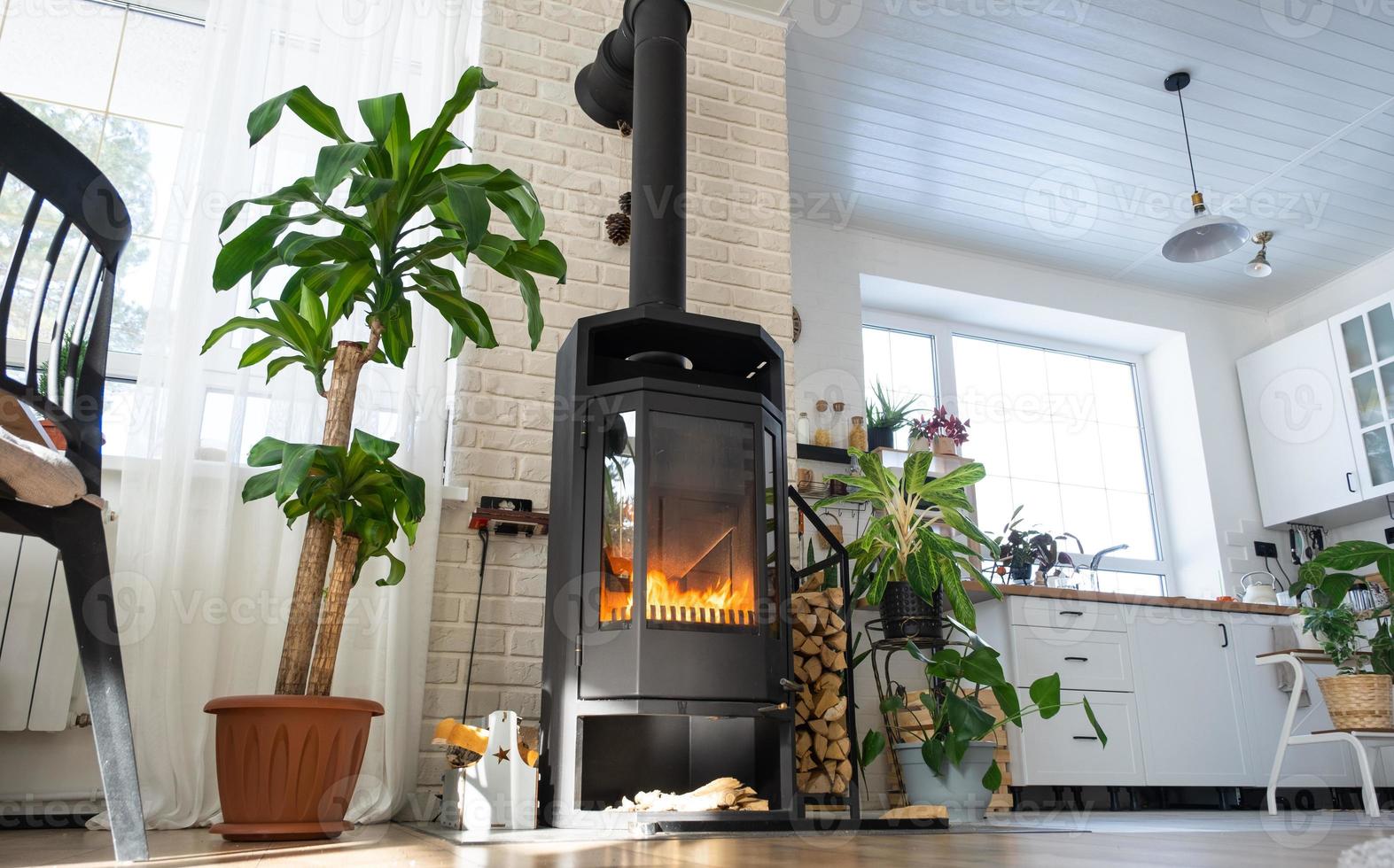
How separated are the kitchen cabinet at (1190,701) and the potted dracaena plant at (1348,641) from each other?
0.40 metres

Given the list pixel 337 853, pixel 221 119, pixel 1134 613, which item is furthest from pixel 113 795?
pixel 1134 613

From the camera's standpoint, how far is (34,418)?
192 cm

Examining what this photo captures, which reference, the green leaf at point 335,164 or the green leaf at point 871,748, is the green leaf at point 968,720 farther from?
the green leaf at point 335,164

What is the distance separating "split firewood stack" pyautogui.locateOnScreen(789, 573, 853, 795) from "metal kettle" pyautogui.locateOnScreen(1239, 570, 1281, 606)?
293cm

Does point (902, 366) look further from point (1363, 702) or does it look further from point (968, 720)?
point (968, 720)

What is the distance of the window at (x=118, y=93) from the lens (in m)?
2.94

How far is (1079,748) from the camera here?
375cm

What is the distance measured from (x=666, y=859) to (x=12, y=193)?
2675mm

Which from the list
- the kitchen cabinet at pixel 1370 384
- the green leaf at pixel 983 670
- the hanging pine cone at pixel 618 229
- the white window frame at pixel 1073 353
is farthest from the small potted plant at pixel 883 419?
the kitchen cabinet at pixel 1370 384

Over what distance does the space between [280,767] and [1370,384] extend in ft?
16.7

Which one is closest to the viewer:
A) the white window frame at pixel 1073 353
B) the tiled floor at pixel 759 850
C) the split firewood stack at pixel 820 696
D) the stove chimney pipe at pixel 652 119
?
the tiled floor at pixel 759 850

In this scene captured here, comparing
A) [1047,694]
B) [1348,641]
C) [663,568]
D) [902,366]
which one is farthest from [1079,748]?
[663,568]

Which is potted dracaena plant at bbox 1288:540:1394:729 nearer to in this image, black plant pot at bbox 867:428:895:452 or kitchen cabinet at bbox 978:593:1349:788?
kitchen cabinet at bbox 978:593:1349:788

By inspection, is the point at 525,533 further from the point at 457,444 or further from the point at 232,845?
the point at 232,845
